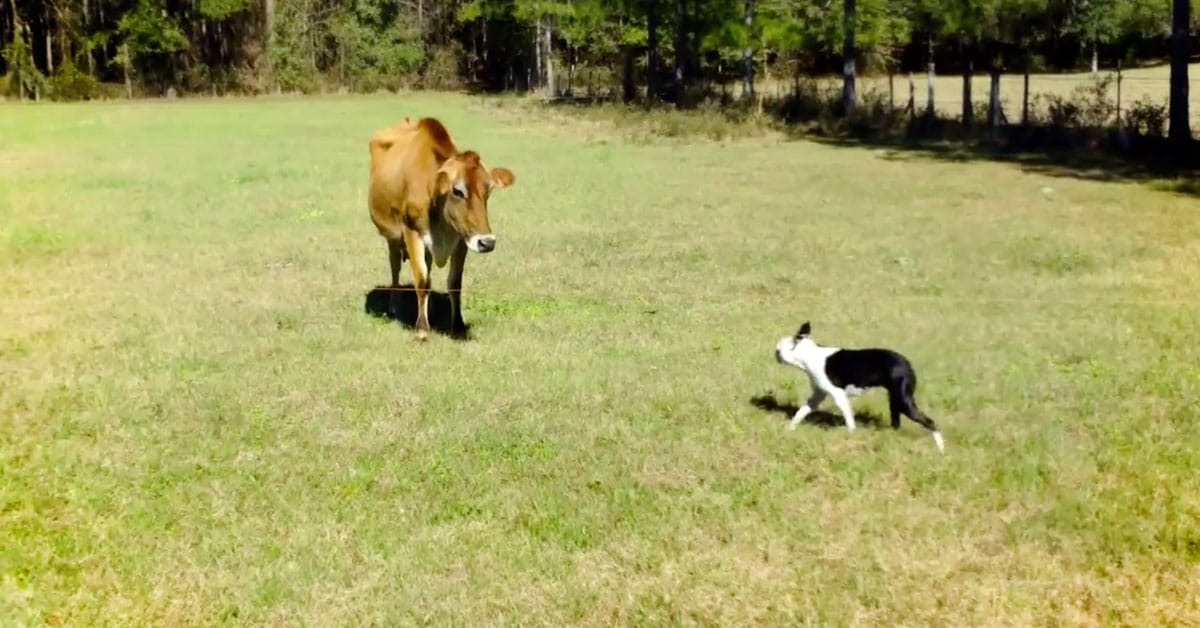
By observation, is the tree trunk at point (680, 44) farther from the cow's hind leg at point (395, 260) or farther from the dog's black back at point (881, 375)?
the dog's black back at point (881, 375)

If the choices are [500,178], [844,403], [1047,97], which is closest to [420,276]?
[500,178]

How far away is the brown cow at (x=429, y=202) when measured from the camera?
968 cm

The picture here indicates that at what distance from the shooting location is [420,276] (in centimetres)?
1062

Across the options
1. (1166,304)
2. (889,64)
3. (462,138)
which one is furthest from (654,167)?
(889,64)

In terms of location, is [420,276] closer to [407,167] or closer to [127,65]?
[407,167]

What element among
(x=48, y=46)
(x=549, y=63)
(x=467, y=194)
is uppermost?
(x=48, y=46)

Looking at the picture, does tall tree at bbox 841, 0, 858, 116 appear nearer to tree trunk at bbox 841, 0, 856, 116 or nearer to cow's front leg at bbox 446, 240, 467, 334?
tree trunk at bbox 841, 0, 856, 116

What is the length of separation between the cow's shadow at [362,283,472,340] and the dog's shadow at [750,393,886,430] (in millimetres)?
3237

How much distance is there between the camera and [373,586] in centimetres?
554

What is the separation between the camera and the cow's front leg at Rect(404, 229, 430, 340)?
1041cm

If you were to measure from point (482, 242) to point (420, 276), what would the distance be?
1.45 meters

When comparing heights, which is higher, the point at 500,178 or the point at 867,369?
the point at 500,178

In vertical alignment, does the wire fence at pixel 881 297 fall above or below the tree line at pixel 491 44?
below

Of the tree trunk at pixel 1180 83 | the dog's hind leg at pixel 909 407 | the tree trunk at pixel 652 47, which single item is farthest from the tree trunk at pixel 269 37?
the dog's hind leg at pixel 909 407
